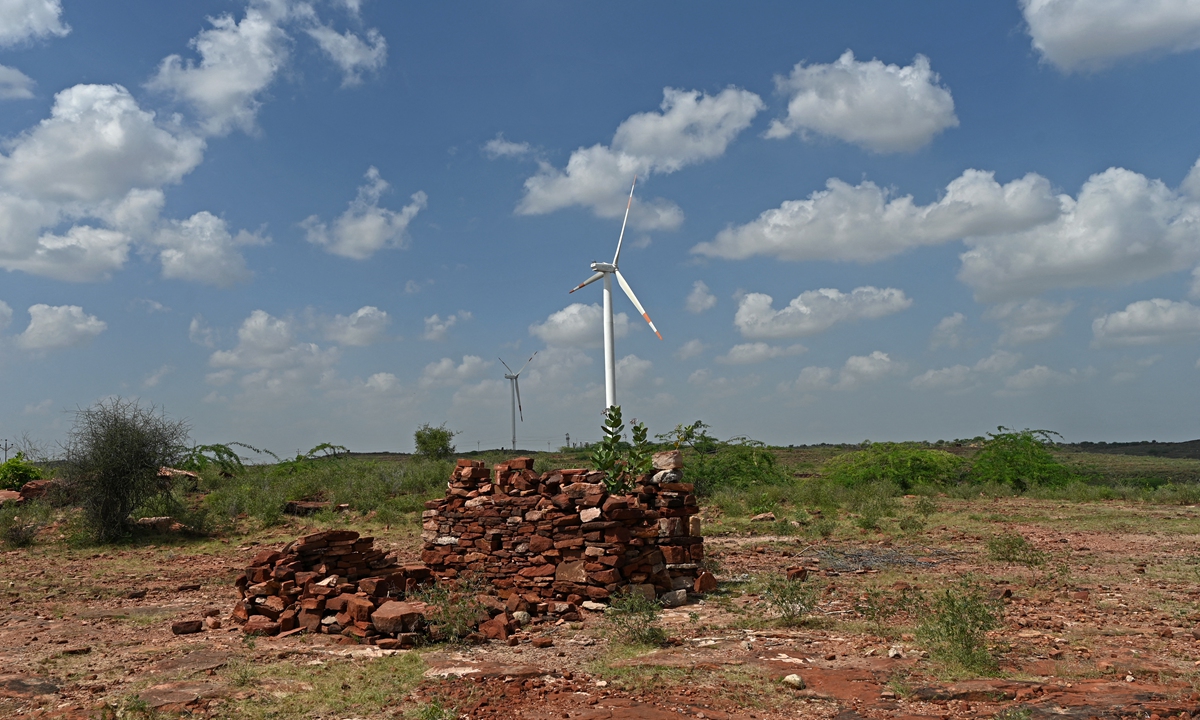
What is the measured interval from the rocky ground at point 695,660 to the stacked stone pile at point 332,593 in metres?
0.34

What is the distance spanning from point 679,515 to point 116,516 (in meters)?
17.5

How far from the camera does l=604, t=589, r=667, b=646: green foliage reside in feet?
31.6

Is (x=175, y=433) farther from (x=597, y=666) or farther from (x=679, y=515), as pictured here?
(x=597, y=666)

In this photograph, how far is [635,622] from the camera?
10000 mm

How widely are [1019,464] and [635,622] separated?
101ft

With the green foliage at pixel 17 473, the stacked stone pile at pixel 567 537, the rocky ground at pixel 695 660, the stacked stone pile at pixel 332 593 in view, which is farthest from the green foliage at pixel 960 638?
the green foliage at pixel 17 473

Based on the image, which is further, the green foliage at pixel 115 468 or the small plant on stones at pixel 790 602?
the green foliage at pixel 115 468

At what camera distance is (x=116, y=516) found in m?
22.0

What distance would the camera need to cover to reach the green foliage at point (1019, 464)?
3416 cm

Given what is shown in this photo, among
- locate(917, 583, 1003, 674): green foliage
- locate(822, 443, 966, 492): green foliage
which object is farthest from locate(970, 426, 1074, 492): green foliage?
locate(917, 583, 1003, 674): green foliage

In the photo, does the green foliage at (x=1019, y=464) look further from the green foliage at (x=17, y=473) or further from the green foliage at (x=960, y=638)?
the green foliage at (x=17, y=473)

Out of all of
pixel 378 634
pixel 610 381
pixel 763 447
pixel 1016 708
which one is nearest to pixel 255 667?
pixel 378 634

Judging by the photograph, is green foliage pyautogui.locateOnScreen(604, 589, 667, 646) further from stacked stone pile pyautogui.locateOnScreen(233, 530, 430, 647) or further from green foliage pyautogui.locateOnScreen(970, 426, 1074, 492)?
green foliage pyautogui.locateOnScreen(970, 426, 1074, 492)

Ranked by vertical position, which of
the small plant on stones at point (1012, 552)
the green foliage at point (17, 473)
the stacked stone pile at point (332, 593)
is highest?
the green foliage at point (17, 473)
